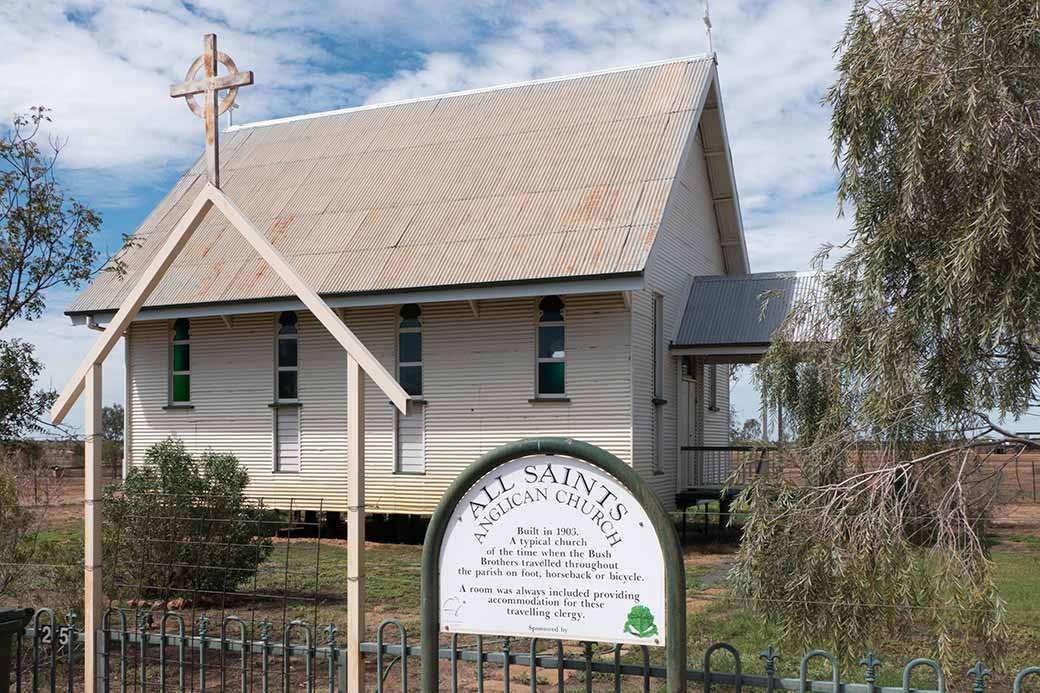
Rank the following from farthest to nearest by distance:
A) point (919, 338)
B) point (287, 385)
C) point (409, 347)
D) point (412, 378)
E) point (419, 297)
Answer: point (287, 385) < point (409, 347) < point (412, 378) < point (419, 297) < point (919, 338)

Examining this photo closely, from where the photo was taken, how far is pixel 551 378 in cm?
1806

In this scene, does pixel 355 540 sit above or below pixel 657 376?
below

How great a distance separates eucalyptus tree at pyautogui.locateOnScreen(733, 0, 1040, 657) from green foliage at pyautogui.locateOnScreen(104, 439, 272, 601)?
6.09 m

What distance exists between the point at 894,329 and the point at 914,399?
621 millimetres

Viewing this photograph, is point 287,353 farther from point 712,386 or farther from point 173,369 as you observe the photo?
point 712,386

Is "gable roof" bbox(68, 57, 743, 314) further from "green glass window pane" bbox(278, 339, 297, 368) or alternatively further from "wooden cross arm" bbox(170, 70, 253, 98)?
"wooden cross arm" bbox(170, 70, 253, 98)

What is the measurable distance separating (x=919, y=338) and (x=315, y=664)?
572cm

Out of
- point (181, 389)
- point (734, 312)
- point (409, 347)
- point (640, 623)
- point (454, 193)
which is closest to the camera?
point (640, 623)

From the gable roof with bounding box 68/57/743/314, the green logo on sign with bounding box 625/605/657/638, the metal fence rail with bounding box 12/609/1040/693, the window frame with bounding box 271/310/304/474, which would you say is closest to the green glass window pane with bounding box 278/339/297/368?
the window frame with bounding box 271/310/304/474

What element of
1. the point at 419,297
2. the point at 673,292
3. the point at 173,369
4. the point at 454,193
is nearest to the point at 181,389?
the point at 173,369

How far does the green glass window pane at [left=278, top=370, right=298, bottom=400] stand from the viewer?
20.2 meters

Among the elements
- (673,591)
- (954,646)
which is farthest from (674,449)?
(673,591)

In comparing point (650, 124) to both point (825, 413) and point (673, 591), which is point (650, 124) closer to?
point (825, 413)

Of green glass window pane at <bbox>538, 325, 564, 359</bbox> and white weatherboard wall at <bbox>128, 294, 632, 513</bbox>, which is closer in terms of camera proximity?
white weatherboard wall at <bbox>128, 294, 632, 513</bbox>
